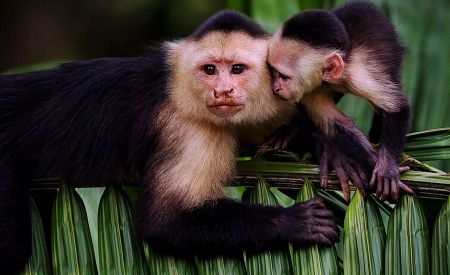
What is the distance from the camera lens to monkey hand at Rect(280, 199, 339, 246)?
301cm

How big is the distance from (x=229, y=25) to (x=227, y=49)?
3.6 inches

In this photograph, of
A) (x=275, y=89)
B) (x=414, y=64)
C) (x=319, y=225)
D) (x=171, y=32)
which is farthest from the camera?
(x=171, y=32)

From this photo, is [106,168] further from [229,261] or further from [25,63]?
[25,63]

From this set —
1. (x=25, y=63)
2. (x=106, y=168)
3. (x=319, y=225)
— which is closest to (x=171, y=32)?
(x=25, y=63)

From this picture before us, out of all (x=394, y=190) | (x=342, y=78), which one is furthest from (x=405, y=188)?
(x=342, y=78)

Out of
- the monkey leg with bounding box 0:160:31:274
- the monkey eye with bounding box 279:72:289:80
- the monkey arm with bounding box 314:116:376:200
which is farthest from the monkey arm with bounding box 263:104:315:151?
the monkey leg with bounding box 0:160:31:274

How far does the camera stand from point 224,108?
3.16 meters

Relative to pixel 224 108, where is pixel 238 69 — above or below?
above

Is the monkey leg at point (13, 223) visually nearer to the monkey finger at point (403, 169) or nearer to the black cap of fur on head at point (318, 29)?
the black cap of fur on head at point (318, 29)

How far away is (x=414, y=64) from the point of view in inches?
158

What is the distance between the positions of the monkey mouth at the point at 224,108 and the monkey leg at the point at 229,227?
310 mm

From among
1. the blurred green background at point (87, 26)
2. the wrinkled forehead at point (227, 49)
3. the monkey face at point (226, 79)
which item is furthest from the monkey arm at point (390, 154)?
the blurred green background at point (87, 26)

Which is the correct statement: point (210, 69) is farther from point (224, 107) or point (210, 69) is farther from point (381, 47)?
point (381, 47)

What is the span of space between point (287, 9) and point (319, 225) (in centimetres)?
138
